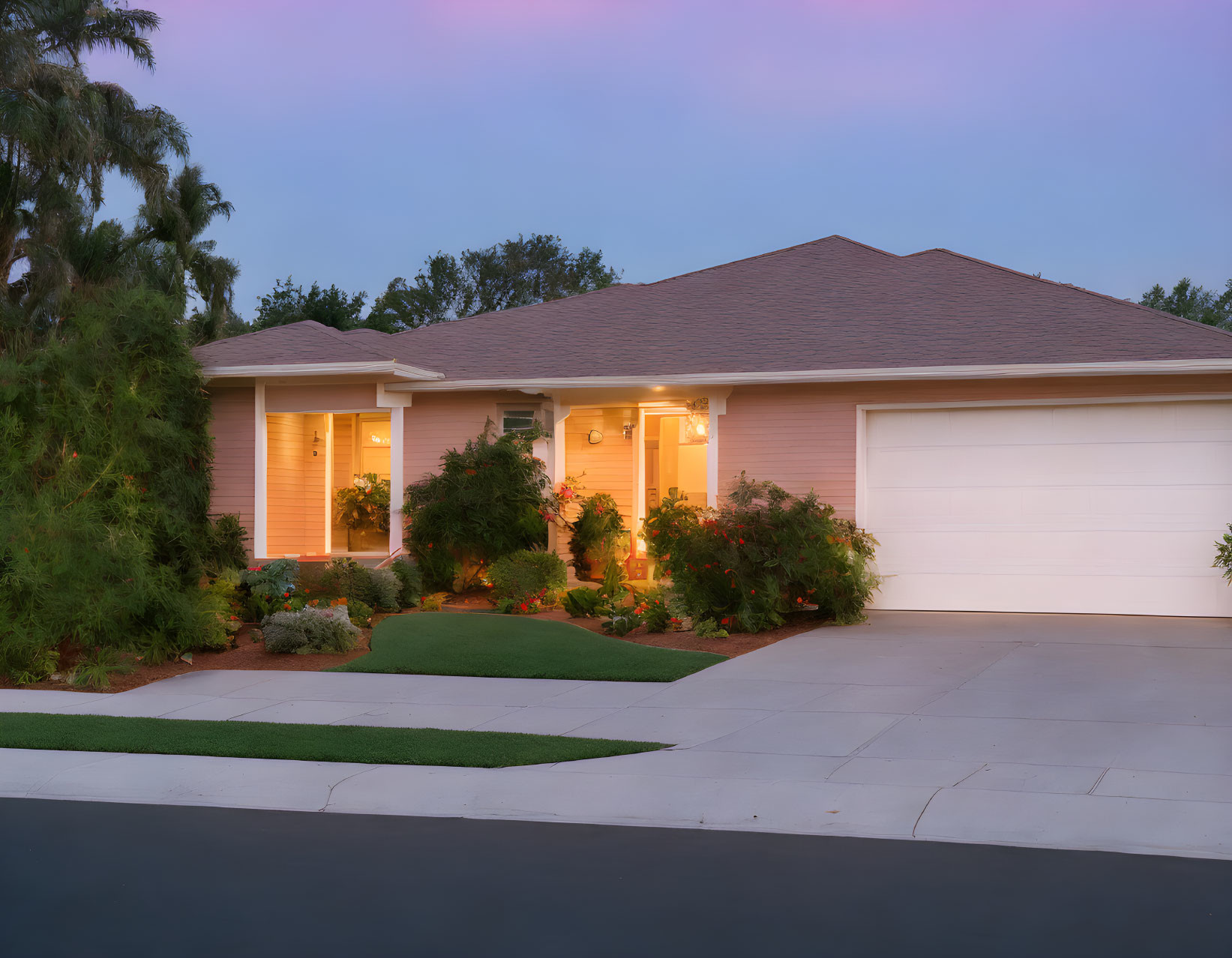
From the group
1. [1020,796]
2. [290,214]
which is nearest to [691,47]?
[1020,796]

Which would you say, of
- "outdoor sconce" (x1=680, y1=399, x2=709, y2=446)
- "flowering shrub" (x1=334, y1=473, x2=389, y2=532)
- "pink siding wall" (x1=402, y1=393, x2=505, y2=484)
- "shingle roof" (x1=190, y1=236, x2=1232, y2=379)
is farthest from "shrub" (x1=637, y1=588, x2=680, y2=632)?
"flowering shrub" (x1=334, y1=473, x2=389, y2=532)

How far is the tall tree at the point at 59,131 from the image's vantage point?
23453 mm

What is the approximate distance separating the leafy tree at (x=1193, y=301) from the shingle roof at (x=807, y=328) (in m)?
31.5

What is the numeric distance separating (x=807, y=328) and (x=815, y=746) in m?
8.89

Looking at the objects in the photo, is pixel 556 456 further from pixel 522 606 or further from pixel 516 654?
pixel 516 654

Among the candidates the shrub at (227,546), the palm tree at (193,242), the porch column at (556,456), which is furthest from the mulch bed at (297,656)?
the palm tree at (193,242)

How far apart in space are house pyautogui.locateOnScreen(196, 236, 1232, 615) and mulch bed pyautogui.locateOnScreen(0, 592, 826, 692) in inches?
90.8

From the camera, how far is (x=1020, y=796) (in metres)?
6.18

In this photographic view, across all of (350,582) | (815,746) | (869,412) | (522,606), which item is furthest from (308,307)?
(815,746)

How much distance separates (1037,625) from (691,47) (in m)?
30.2

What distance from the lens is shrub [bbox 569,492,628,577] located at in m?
15.6

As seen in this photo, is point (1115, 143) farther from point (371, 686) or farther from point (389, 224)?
point (389, 224)

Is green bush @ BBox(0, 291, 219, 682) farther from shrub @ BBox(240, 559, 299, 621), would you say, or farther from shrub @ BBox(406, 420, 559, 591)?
shrub @ BBox(406, 420, 559, 591)

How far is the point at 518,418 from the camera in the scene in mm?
15633
